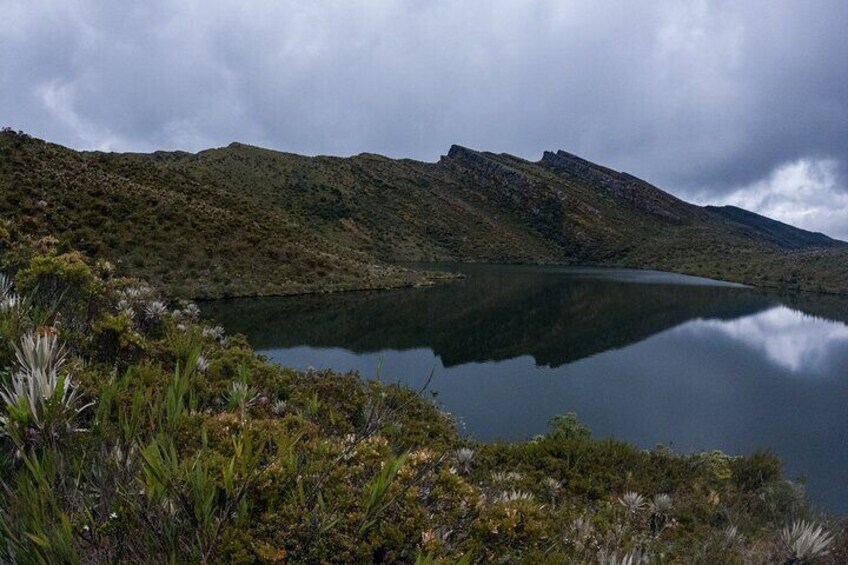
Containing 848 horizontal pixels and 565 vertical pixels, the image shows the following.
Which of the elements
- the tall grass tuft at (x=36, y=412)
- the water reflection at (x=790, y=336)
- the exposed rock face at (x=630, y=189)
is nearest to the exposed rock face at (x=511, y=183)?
the exposed rock face at (x=630, y=189)

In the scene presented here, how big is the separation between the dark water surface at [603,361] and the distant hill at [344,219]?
599 cm

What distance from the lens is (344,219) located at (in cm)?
8969

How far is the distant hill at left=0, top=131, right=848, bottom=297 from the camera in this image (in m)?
31.3

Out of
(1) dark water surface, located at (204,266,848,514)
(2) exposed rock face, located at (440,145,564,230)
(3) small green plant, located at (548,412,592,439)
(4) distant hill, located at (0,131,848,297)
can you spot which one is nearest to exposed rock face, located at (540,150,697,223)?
(4) distant hill, located at (0,131,848,297)

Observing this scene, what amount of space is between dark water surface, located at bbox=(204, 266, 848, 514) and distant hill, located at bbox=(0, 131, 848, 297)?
5988 mm

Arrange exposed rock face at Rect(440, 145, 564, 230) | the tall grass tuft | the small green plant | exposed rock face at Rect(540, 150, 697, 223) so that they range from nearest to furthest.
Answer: the tall grass tuft → the small green plant → exposed rock face at Rect(440, 145, 564, 230) → exposed rock face at Rect(540, 150, 697, 223)

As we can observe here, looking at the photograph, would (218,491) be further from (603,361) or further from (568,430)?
(603,361)

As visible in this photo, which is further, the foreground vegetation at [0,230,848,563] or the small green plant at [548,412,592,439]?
the small green plant at [548,412,592,439]

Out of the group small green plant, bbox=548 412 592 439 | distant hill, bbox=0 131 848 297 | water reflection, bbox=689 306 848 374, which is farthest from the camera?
distant hill, bbox=0 131 848 297

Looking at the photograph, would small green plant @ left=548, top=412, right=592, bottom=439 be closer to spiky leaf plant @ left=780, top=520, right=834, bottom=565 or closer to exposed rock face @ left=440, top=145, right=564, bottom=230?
spiky leaf plant @ left=780, top=520, right=834, bottom=565

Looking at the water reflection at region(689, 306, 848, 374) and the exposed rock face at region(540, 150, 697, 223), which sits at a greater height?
the exposed rock face at region(540, 150, 697, 223)

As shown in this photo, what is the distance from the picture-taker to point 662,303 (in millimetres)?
48375

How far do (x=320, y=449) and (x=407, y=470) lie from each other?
745 millimetres

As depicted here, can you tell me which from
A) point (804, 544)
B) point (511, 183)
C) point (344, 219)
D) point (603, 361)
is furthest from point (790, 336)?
point (511, 183)
